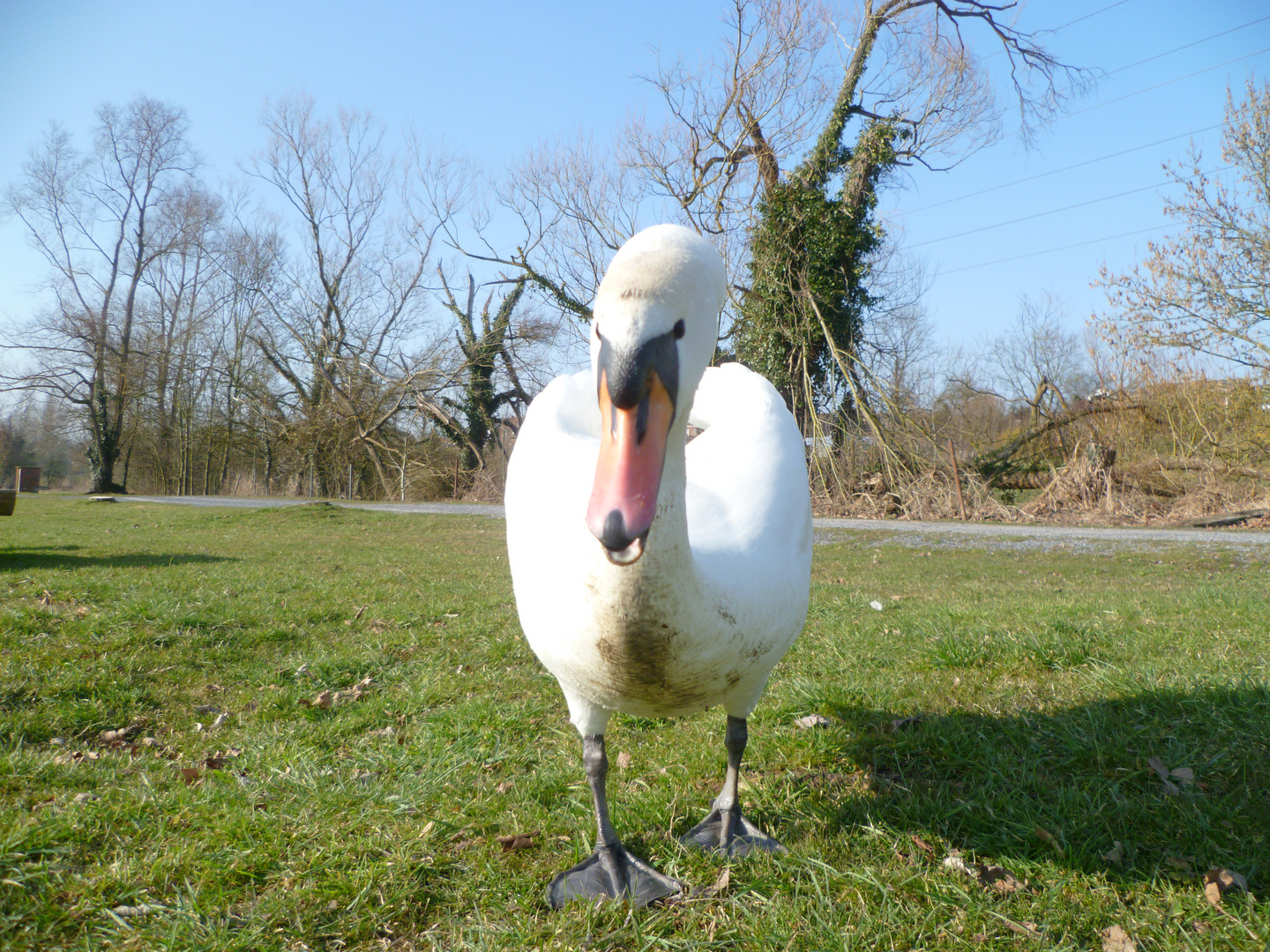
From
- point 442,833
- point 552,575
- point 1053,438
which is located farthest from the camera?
point 1053,438

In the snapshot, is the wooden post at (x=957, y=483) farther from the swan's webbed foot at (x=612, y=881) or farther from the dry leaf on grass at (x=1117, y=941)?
the swan's webbed foot at (x=612, y=881)

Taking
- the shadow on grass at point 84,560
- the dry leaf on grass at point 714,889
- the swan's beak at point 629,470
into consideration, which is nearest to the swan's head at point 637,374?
the swan's beak at point 629,470

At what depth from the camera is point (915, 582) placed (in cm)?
752

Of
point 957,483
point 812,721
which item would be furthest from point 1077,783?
point 957,483

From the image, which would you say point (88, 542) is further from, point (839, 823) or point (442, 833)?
point (839, 823)

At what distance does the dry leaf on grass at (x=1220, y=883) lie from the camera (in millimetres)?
1921

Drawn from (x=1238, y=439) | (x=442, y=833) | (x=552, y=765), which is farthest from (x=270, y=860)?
(x=1238, y=439)

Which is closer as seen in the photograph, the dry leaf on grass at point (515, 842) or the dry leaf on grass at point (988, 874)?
the dry leaf on grass at point (988, 874)

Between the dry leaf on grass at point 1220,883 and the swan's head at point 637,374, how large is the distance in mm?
1905

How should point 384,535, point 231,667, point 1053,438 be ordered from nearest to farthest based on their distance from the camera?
point 231,667 < point 384,535 < point 1053,438

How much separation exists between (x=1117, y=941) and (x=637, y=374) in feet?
6.20

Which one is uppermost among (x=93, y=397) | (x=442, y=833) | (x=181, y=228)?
(x=181, y=228)

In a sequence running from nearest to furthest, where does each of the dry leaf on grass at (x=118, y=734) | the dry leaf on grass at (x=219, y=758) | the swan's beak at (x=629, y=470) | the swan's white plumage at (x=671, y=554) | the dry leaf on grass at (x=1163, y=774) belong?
1. the swan's beak at (x=629, y=470)
2. the swan's white plumage at (x=671, y=554)
3. the dry leaf on grass at (x=1163, y=774)
4. the dry leaf on grass at (x=219, y=758)
5. the dry leaf on grass at (x=118, y=734)

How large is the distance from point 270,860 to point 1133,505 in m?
16.7
